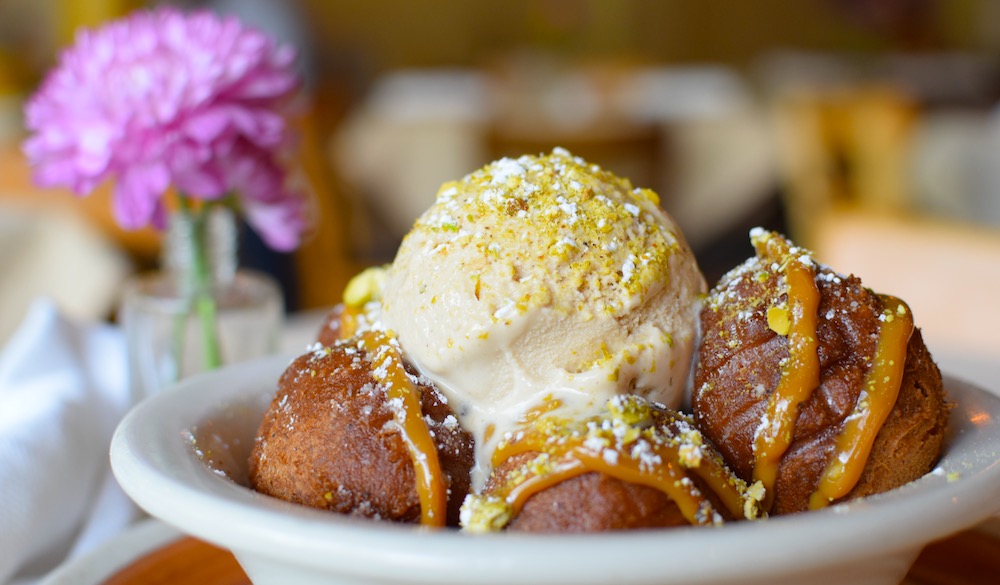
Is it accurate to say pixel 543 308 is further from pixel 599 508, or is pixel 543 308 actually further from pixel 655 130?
pixel 655 130

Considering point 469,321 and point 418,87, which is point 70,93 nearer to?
point 469,321

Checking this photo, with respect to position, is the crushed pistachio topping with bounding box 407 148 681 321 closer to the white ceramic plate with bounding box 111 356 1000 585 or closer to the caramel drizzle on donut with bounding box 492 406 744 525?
the caramel drizzle on donut with bounding box 492 406 744 525

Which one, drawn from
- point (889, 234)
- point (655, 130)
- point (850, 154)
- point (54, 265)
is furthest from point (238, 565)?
point (655, 130)

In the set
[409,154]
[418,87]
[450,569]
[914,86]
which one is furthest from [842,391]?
[914,86]

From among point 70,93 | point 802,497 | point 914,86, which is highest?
point 70,93

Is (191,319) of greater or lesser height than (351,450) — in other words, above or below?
below

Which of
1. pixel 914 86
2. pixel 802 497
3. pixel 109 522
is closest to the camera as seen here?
pixel 802 497

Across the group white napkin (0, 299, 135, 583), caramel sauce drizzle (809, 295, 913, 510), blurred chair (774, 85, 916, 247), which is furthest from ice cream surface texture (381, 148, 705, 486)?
blurred chair (774, 85, 916, 247)
